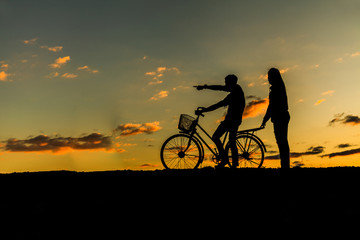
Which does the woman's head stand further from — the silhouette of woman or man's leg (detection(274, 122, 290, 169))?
man's leg (detection(274, 122, 290, 169))

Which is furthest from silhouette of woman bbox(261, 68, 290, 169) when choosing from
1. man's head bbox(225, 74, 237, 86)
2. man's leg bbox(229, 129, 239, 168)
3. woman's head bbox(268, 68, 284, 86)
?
man's leg bbox(229, 129, 239, 168)

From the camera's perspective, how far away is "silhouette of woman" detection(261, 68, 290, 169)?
9.77m

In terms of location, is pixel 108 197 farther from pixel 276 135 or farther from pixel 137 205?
pixel 276 135

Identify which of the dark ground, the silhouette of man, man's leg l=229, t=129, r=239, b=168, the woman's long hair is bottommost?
the dark ground

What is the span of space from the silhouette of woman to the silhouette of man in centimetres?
84

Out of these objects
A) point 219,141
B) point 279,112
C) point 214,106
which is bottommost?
point 219,141

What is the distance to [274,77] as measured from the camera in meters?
9.73

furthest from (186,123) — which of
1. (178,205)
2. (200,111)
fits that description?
(178,205)

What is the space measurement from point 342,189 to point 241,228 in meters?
3.01

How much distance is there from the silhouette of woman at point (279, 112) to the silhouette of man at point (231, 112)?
0.84 metres

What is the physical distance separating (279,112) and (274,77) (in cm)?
90

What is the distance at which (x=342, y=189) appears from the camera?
7.47 m

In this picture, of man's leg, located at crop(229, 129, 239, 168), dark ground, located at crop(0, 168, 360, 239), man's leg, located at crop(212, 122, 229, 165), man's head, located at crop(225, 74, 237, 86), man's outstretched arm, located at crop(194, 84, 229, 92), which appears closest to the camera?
dark ground, located at crop(0, 168, 360, 239)

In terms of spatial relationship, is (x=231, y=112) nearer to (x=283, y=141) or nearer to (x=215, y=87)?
(x=215, y=87)
